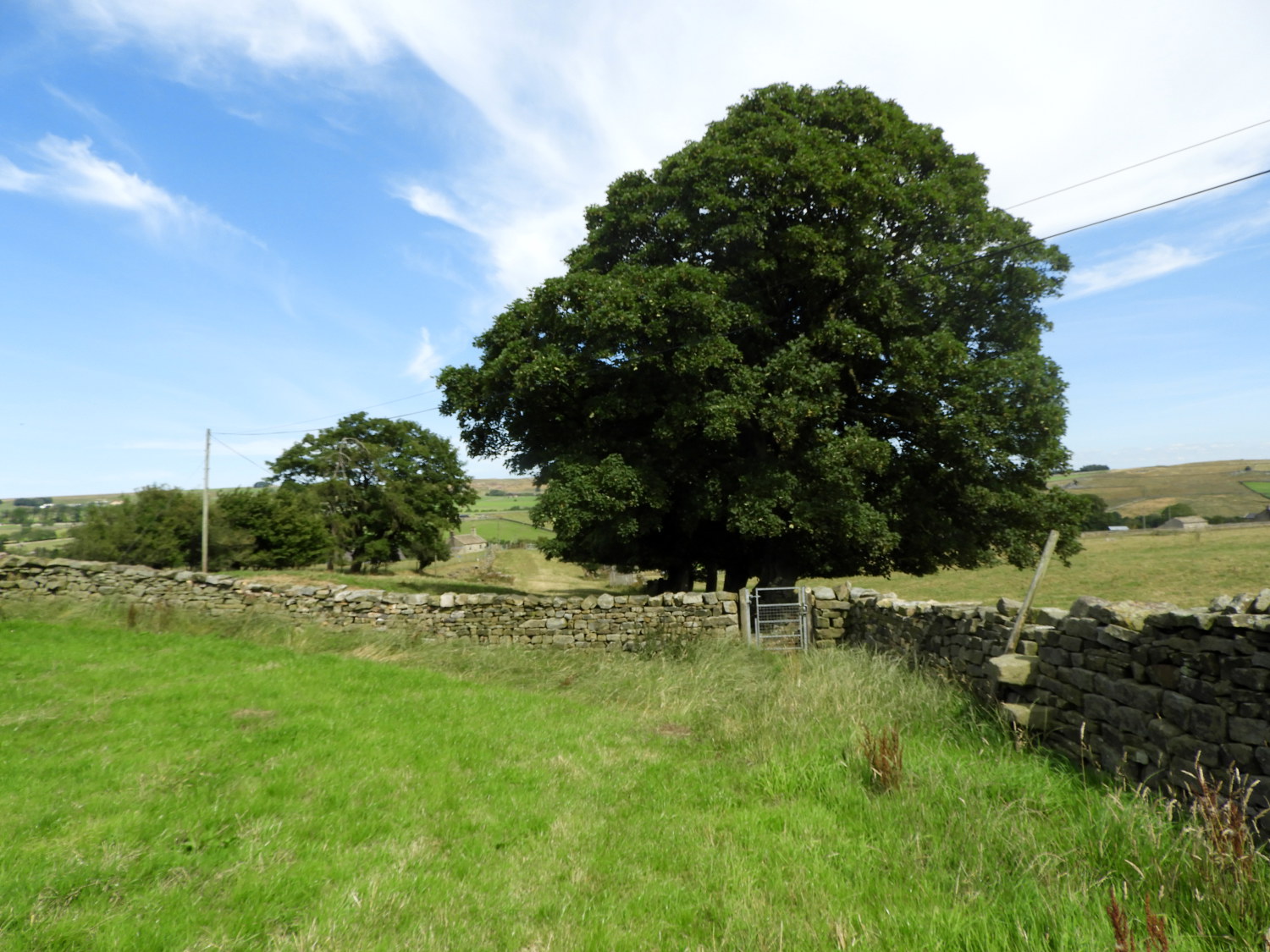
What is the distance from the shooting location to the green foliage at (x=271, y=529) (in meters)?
34.9

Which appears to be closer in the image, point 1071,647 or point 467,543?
point 1071,647

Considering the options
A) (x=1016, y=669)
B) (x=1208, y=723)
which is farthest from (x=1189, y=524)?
(x=1208, y=723)

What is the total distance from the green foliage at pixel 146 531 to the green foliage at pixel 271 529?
164cm

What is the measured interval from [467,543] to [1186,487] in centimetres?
7945

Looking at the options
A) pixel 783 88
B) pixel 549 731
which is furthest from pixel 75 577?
pixel 783 88

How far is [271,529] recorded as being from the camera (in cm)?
3553

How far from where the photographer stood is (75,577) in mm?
15844

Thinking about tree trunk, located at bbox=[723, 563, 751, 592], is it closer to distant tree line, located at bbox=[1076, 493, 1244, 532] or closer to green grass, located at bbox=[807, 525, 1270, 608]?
green grass, located at bbox=[807, 525, 1270, 608]

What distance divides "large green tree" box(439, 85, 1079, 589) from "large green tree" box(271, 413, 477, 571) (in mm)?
24365

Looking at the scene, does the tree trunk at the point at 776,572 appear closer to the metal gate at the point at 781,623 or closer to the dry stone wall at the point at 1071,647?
the metal gate at the point at 781,623

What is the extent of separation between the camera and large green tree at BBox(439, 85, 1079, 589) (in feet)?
46.5

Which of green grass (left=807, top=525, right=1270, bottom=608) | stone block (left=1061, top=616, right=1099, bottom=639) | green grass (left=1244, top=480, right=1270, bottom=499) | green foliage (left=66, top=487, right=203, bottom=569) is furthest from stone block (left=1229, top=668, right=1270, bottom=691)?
green grass (left=1244, top=480, right=1270, bottom=499)

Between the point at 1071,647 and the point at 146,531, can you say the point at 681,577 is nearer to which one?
the point at 1071,647

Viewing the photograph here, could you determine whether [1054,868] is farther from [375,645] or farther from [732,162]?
[732,162]
